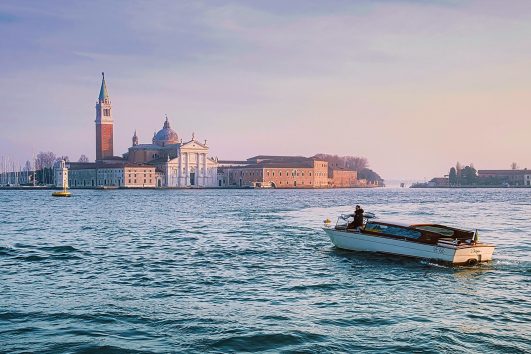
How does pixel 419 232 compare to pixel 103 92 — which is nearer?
pixel 419 232

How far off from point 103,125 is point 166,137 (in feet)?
59.2

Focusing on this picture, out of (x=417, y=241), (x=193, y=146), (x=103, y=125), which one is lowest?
(x=417, y=241)

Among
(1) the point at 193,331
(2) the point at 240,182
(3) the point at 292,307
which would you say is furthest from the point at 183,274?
(2) the point at 240,182

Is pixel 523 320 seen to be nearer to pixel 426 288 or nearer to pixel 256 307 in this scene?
pixel 426 288

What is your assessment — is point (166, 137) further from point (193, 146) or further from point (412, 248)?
point (412, 248)

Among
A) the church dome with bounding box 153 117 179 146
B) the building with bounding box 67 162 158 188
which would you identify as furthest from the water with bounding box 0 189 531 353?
the church dome with bounding box 153 117 179 146

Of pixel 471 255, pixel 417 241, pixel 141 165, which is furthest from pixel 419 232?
pixel 141 165

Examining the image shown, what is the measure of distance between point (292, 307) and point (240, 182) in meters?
158

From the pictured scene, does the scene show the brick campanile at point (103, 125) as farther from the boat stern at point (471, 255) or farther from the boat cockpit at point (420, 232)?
the boat stern at point (471, 255)

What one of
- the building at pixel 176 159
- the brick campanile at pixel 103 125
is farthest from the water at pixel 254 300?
the brick campanile at pixel 103 125

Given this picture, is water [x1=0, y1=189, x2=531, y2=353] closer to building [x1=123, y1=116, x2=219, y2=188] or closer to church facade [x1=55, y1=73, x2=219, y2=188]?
church facade [x1=55, y1=73, x2=219, y2=188]

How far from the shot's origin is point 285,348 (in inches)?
411

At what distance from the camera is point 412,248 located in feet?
66.0

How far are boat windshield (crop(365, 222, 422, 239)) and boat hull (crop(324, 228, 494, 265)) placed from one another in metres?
0.32
